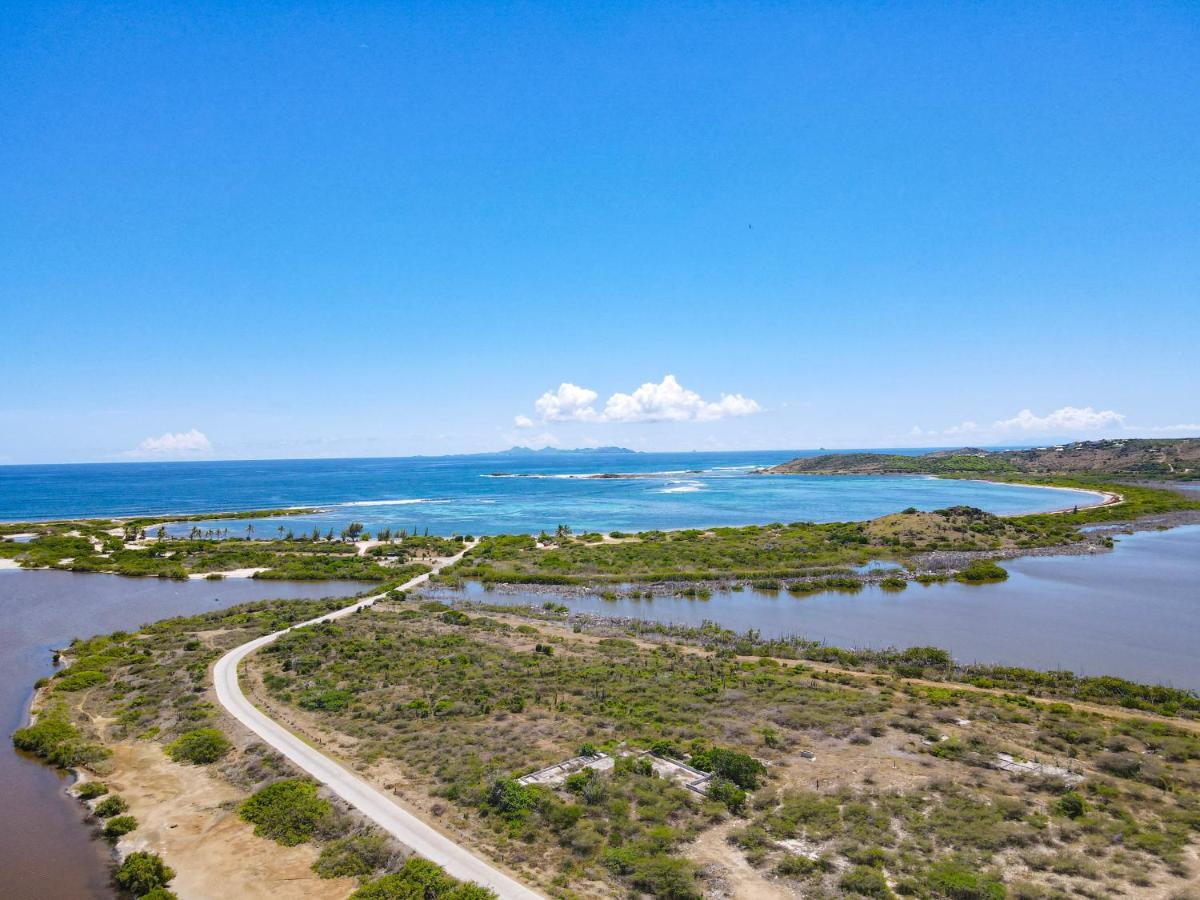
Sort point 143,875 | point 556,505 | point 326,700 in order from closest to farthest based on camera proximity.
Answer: point 143,875, point 326,700, point 556,505

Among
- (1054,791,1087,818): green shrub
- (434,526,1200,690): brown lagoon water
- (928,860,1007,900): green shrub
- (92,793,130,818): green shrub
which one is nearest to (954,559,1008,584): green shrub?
(434,526,1200,690): brown lagoon water

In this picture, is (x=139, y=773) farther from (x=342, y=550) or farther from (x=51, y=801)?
(x=342, y=550)

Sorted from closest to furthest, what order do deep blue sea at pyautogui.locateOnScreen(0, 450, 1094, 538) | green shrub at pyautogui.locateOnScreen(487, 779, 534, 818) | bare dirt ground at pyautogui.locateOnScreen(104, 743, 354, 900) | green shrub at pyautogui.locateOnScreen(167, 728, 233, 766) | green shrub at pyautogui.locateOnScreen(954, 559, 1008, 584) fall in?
bare dirt ground at pyautogui.locateOnScreen(104, 743, 354, 900), green shrub at pyautogui.locateOnScreen(487, 779, 534, 818), green shrub at pyautogui.locateOnScreen(167, 728, 233, 766), green shrub at pyautogui.locateOnScreen(954, 559, 1008, 584), deep blue sea at pyautogui.locateOnScreen(0, 450, 1094, 538)

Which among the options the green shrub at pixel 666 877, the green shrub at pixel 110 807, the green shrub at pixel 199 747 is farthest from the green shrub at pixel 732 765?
the green shrub at pixel 110 807

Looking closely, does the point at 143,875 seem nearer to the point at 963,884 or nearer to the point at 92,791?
the point at 92,791

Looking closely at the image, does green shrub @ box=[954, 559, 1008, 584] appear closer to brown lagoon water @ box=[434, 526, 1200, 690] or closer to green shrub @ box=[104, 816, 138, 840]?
brown lagoon water @ box=[434, 526, 1200, 690]

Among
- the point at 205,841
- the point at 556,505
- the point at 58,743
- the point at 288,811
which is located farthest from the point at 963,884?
the point at 556,505
